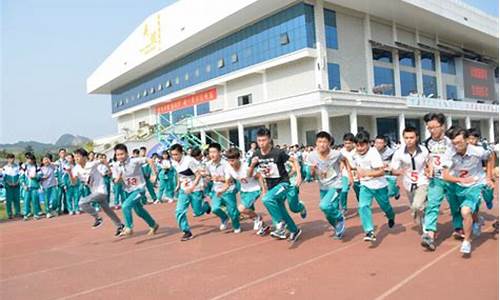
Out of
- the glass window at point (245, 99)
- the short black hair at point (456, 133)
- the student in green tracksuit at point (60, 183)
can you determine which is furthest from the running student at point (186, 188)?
the glass window at point (245, 99)

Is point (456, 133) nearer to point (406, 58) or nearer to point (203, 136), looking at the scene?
point (203, 136)

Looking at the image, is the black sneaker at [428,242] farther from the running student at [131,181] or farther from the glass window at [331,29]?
the glass window at [331,29]

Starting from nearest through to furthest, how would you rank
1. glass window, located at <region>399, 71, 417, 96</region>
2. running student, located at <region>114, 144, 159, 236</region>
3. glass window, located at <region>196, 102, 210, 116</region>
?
1. running student, located at <region>114, 144, 159, 236</region>
2. glass window, located at <region>399, 71, 417, 96</region>
3. glass window, located at <region>196, 102, 210, 116</region>

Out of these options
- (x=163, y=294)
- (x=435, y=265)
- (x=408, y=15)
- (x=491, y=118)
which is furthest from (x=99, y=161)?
(x=491, y=118)

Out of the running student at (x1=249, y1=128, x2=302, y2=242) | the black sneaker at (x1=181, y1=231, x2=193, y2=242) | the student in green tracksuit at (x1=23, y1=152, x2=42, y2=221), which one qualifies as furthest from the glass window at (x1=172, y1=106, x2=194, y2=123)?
the running student at (x1=249, y1=128, x2=302, y2=242)

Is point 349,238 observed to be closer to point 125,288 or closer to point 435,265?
point 435,265

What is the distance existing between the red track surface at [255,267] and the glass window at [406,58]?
27467mm

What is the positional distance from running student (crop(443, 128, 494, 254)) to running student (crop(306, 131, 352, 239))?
1.31 metres

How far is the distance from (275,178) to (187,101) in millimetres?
32847

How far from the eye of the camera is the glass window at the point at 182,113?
37.6 m

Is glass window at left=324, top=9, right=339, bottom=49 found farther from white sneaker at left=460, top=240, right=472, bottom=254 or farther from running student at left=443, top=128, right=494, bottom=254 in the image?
white sneaker at left=460, top=240, right=472, bottom=254

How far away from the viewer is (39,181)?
11336 mm

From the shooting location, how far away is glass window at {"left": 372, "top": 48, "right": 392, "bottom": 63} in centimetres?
3128

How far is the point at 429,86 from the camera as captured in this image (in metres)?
35.2
